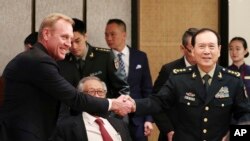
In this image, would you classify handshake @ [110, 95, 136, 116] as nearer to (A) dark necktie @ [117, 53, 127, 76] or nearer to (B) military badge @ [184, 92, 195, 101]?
(B) military badge @ [184, 92, 195, 101]

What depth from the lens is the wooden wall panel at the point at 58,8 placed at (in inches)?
198

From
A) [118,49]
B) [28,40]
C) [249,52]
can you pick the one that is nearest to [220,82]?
[118,49]

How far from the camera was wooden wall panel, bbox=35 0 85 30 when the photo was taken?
16.5 feet

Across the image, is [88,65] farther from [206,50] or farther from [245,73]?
[245,73]

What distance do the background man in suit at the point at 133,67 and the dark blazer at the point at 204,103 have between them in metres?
1.20

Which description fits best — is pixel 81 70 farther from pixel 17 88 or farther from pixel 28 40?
pixel 17 88

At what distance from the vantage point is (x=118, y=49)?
436cm

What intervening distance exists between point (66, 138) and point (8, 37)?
1.84 meters

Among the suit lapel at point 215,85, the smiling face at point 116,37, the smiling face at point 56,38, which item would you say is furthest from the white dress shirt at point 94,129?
the smiling face at point 116,37

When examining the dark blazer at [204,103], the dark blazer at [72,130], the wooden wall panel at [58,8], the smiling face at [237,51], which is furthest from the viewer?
the wooden wall panel at [58,8]

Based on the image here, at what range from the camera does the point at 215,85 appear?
3.00 m

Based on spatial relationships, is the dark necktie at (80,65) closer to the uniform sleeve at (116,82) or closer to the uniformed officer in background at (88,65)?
the uniformed officer in background at (88,65)

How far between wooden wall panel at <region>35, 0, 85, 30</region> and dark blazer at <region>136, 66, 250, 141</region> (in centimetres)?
219

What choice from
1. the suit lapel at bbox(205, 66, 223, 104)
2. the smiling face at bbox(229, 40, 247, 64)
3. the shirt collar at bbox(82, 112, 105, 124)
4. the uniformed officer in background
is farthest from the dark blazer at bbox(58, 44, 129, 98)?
the smiling face at bbox(229, 40, 247, 64)
